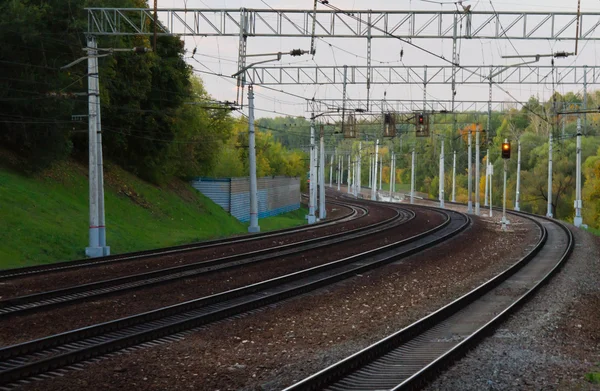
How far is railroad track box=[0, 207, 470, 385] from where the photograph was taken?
10.5 m

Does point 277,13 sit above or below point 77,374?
Answer: above

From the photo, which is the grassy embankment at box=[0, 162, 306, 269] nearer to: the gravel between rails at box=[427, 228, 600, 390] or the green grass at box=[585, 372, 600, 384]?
the gravel between rails at box=[427, 228, 600, 390]

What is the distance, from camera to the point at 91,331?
12.4 metres

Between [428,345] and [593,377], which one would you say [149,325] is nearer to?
[428,345]

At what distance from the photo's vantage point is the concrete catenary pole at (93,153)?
2542cm

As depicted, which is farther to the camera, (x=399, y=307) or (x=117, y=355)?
(x=399, y=307)

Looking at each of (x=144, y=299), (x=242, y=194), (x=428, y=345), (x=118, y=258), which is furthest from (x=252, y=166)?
(x=428, y=345)

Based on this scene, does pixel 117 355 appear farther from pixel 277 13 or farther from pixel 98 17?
pixel 98 17

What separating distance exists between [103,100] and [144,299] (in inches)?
909

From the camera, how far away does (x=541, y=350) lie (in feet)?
39.8

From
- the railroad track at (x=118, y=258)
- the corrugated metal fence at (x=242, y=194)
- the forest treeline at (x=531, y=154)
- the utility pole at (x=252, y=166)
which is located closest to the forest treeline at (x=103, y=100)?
the corrugated metal fence at (x=242, y=194)

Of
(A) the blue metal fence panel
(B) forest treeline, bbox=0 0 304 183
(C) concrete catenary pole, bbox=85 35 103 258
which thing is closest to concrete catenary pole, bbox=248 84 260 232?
(B) forest treeline, bbox=0 0 304 183

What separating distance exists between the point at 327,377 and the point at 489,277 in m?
12.9

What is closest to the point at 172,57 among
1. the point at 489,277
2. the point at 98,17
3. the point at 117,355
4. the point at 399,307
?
the point at 98,17
